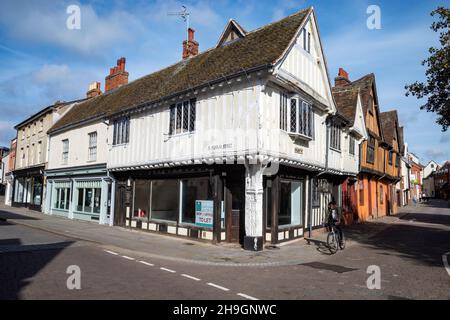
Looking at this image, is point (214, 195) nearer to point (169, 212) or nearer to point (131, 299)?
→ point (169, 212)

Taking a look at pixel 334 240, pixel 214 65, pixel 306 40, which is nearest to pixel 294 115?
pixel 306 40

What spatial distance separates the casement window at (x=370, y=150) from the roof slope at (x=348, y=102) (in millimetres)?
4910

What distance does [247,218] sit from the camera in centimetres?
1240

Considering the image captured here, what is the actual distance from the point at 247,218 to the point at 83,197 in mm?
13857

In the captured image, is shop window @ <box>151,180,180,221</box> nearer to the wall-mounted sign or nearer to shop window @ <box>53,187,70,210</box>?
the wall-mounted sign

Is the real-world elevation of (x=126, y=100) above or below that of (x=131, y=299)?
above

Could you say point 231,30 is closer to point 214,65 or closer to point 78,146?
point 214,65

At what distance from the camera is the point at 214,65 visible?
48.5ft

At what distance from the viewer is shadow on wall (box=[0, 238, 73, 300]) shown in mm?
6854

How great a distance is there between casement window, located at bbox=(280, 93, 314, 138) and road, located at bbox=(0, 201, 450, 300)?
15.7 ft

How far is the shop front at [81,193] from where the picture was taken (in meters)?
20.0

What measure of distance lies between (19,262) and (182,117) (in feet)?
26.6
